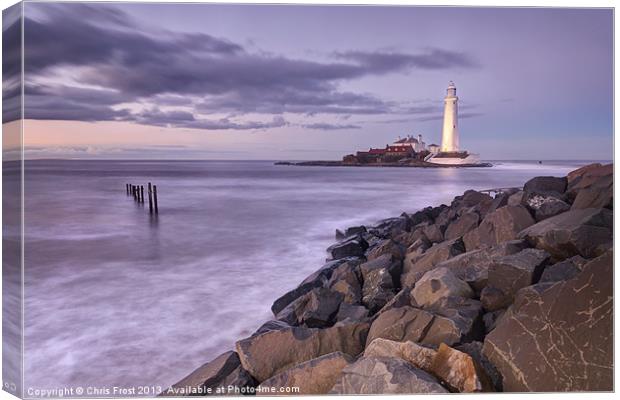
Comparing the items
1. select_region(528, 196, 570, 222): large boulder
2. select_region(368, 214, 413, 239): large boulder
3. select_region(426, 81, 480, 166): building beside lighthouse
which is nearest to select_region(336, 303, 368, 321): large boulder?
select_region(426, 81, 480, 166): building beside lighthouse

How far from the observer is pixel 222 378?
2982 millimetres

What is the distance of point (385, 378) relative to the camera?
101 inches

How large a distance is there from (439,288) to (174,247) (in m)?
2.84

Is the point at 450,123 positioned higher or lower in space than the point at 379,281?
higher

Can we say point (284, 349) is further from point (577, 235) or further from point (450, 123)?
point (450, 123)

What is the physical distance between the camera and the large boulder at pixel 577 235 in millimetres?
3227

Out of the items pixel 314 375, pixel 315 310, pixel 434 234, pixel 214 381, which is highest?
pixel 434 234

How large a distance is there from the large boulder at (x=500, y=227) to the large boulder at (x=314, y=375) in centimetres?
168

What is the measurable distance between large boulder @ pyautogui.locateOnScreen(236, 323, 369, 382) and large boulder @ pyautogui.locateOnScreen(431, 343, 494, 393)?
23.4 inches

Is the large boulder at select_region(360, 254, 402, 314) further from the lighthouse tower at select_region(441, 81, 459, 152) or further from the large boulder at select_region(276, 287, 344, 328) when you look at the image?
the lighthouse tower at select_region(441, 81, 459, 152)

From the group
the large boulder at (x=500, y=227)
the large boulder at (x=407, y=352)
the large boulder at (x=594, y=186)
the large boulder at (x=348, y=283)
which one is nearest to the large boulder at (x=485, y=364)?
the large boulder at (x=407, y=352)

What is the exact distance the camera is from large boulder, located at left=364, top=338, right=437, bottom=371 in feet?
8.61

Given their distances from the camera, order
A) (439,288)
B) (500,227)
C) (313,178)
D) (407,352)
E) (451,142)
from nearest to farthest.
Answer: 1. (407,352)
2. (439,288)
3. (500,227)
4. (451,142)
5. (313,178)

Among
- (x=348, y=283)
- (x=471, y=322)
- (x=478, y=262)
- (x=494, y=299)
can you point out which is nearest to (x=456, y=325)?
(x=471, y=322)
